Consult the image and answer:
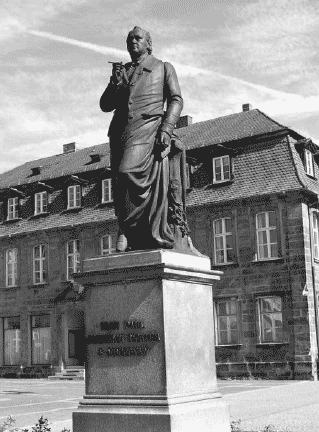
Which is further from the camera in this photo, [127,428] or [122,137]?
[122,137]

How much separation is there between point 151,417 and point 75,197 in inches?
1192

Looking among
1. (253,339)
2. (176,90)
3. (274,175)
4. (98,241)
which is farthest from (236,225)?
(176,90)

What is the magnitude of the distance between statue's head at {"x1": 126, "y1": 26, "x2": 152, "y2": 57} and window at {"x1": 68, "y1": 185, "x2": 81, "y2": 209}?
28702 mm

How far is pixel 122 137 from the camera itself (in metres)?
7.55

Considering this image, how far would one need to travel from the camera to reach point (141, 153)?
24.4 feet

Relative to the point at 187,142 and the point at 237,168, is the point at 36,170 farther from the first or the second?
the point at 237,168

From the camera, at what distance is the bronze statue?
743cm

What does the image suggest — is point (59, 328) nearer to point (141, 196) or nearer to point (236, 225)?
point (236, 225)

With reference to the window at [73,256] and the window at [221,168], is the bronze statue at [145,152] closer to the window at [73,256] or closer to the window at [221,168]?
the window at [221,168]

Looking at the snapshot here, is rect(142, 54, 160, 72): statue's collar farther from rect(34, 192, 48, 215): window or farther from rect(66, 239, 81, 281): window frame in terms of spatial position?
rect(34, 192, 48, 215): window

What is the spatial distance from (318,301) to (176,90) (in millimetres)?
22691

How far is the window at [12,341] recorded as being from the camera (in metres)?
36.9

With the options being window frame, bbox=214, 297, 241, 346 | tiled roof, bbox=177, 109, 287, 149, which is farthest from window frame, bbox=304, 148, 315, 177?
window frame, bbox=214, 297, 241, 346

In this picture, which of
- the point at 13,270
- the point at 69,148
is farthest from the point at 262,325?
the point at 69,148
